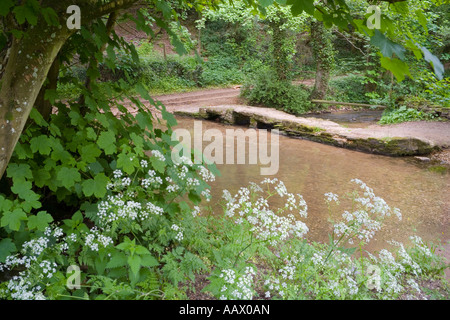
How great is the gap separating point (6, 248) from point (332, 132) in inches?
357

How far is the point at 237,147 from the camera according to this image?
901 cm

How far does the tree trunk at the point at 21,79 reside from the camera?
69.7 inches

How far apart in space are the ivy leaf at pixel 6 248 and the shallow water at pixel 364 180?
3.21 meters

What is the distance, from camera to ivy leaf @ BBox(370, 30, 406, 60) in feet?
4.40

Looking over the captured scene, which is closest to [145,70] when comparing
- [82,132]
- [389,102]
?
[389,102]

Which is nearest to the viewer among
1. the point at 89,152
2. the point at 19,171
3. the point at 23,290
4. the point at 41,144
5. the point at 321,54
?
the point at 23,290

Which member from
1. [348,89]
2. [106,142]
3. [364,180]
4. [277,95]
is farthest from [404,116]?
[106,142]

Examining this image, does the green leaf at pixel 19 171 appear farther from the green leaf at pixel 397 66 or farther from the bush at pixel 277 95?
the bush at pixel 277 95

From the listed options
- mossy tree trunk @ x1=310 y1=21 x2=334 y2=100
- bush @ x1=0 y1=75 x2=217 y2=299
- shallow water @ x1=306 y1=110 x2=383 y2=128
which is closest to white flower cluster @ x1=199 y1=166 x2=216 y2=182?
bush @ x1=0 y1=75 x2=217 y2=299

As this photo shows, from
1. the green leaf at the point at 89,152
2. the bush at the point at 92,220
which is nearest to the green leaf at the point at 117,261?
the bush at the point at 92,220

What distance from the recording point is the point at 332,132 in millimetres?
9633

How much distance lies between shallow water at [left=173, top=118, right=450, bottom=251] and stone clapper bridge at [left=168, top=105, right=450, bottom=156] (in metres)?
0.37

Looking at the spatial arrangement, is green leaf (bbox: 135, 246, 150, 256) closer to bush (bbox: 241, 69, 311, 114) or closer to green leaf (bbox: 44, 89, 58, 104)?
green leaf (bbox: 44, 89, 58, 104)

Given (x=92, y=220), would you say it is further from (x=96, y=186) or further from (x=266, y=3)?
(x=266, y=3)
